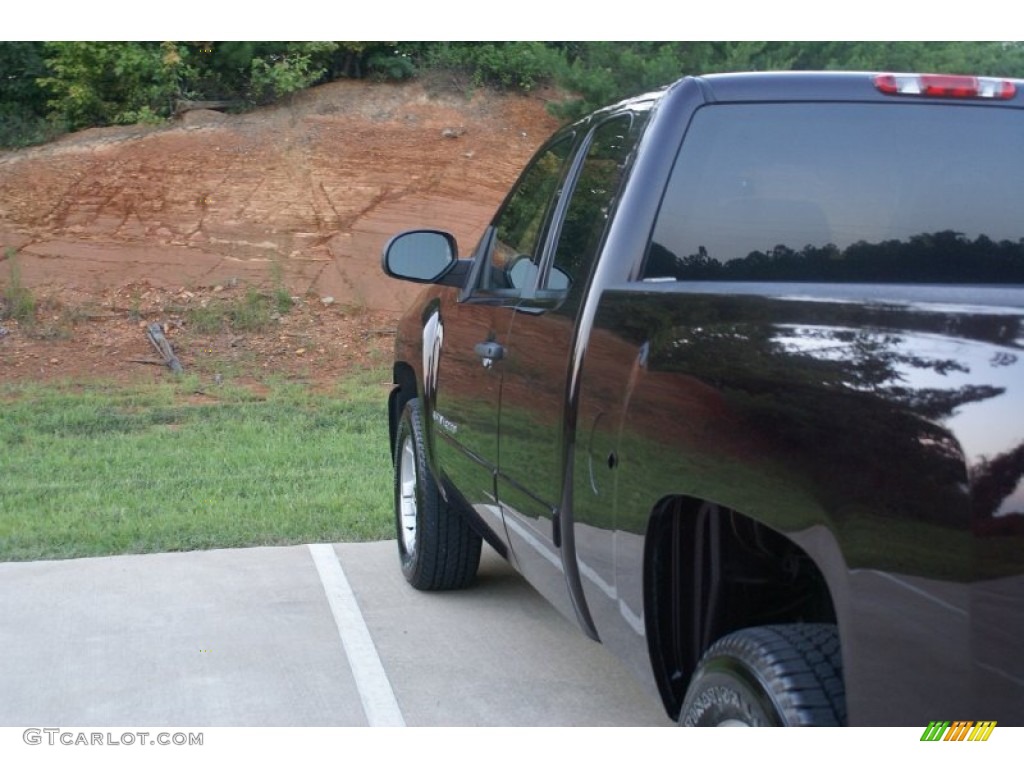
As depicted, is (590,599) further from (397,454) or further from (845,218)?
(397,454)

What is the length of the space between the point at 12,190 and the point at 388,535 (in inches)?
444

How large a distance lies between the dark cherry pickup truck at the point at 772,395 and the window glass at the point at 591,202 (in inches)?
0.7

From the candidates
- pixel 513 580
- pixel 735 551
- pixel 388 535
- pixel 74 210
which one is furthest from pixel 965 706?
pixel 74 210

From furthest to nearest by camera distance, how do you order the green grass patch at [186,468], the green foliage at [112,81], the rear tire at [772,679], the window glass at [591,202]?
1. the green foliage at [112,81]
2. the green grass patch at [186,468]
3. the window glass at [591,202]
4. the rear tire at [772,679]

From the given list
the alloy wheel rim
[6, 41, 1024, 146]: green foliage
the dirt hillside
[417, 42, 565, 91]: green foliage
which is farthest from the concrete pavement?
[417, 42, 565, 91]: green foliage

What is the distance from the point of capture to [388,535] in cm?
724

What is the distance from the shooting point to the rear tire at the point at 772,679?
2490 millimetres

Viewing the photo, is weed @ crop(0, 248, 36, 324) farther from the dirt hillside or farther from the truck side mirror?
the truck side mirror

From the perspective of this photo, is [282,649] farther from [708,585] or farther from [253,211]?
[253,211]

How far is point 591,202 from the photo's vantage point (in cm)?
402

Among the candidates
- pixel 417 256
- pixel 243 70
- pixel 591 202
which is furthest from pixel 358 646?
pixel 243 70

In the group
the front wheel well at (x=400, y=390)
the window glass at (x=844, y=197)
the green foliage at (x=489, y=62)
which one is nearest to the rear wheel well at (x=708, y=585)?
the window glass at (x=844, y=197)

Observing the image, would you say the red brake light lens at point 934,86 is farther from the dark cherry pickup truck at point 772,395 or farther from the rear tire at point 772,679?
the rear tire at point 772,679

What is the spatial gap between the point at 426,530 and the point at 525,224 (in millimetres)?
1569
